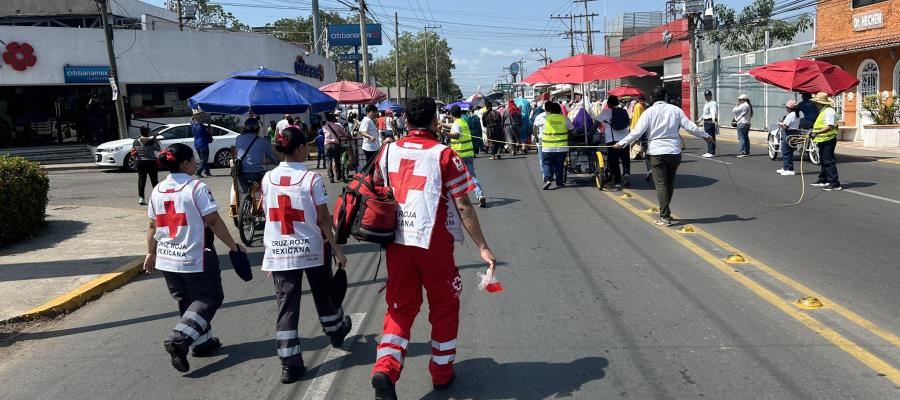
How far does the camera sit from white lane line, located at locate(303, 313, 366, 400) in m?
4.31

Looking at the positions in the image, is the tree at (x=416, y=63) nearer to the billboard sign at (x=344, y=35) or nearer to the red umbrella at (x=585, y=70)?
the billboard sign at (x=344, y=35)

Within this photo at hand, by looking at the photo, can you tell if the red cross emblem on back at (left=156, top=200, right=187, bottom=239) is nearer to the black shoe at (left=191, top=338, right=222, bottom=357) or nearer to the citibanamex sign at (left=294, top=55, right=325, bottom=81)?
the black shoe at (left=191, top=338, right=222, bottom=357)

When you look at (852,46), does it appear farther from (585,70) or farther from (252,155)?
(252,155)

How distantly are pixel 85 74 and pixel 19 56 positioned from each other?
210 cm

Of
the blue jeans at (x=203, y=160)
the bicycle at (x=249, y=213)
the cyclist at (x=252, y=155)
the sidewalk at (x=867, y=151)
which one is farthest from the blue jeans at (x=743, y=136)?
the blue jeans at (x=203, y=160)

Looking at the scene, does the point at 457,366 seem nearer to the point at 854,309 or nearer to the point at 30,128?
the point at 854,309

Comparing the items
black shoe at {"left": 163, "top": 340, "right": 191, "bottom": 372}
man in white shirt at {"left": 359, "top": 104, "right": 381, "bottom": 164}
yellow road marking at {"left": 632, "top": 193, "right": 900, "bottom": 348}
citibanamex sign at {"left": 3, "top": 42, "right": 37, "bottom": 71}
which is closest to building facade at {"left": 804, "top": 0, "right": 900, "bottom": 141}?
man in white shirt at {"left": 359, "top": 104, "right": 381, "bottom": 164}

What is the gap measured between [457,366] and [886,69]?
23.0 m

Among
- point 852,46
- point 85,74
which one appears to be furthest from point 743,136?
point 85,74

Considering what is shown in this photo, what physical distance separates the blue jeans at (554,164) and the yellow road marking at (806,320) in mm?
4923

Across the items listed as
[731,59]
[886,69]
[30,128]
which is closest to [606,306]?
[886,69]

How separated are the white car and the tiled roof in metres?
19.8

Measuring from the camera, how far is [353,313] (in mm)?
5973

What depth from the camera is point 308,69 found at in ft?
120
